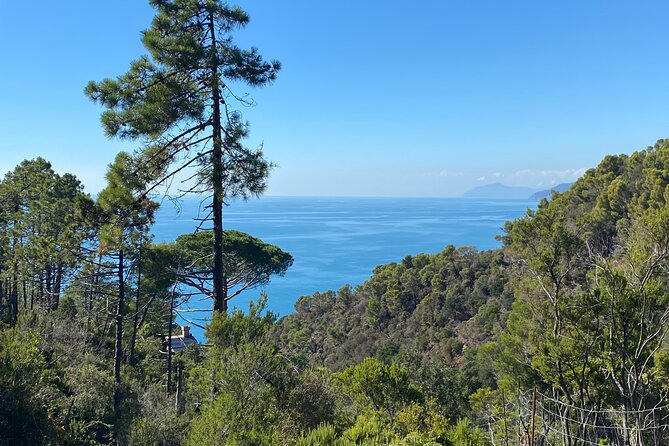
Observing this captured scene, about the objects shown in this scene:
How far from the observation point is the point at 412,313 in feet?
108

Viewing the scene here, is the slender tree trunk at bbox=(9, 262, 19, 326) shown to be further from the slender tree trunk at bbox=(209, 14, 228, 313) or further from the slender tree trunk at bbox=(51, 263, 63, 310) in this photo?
the slender tree trunk at bbox=(209, 14, 228, 313)

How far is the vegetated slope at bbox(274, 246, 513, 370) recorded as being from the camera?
85.5ft

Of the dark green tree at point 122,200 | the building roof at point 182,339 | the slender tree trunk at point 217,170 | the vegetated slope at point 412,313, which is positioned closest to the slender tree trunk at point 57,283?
the dark green tree at point 122,200

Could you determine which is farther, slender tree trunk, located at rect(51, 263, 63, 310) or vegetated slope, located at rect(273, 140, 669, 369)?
vegetated slope, located at rect(273, 140, 669, 369)

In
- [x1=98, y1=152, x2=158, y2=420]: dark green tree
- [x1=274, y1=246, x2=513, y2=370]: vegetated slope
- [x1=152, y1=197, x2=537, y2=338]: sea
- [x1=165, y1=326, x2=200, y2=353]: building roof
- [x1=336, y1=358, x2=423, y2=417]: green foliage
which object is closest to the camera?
[x1=98, y1=152, x2=158, y2=420]: dark green tree

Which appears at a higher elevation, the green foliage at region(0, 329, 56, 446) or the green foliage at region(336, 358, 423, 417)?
the green foliage at region(0, 329, 56, 446)

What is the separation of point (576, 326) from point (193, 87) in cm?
706

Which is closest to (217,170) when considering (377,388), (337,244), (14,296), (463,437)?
(463,437)

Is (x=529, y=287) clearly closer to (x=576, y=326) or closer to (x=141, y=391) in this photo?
(x=576, y=326)

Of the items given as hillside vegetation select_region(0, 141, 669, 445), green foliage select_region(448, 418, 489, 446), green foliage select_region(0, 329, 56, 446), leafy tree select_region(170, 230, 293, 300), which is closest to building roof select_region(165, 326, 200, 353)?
hillside vegetation select_region(0, 141, 669, 445)

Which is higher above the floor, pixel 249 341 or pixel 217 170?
pixel 217 170

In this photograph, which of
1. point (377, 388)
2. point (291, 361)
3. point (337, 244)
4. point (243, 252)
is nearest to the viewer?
point (291, 361)

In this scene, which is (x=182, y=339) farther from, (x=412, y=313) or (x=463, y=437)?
(x=463, y=437)

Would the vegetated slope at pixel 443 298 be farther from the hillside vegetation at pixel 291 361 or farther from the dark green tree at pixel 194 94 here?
the dark green tree at pixel 194 94
